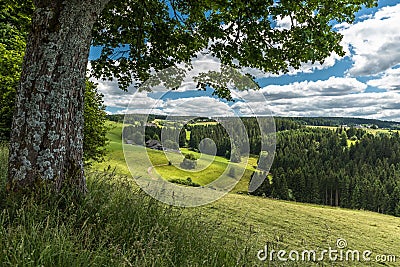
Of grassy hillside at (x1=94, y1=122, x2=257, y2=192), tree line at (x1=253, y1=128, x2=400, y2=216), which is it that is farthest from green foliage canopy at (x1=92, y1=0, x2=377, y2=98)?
tree line at (x1=253, y1=128, x2=400, y2=216)

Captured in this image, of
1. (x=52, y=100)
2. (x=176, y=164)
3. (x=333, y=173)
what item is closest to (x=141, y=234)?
(x=176, y=164)

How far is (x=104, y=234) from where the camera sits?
3730mm

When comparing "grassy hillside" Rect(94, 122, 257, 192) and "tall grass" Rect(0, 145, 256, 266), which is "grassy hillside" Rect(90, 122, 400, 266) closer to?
"grassy hillside" Rect(94, 122, 257, 192)

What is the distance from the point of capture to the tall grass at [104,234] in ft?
9.84

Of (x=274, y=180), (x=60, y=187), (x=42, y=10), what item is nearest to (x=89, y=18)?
(x=42, y=10)

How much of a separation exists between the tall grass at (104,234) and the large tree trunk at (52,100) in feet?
1.29

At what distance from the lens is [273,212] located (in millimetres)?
8102

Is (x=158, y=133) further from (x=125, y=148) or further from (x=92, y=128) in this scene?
(x=92, y=128)

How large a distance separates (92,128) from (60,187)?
236 inches

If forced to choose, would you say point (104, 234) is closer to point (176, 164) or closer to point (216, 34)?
point (176, 164)

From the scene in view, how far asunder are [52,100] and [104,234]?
2.00 meters

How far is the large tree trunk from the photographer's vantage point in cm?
441

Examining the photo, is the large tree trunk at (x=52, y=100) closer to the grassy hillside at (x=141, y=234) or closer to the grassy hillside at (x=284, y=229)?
the grassy hillside at (x=141, y=234)

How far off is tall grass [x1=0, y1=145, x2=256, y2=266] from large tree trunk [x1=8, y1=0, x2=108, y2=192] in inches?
15.4
